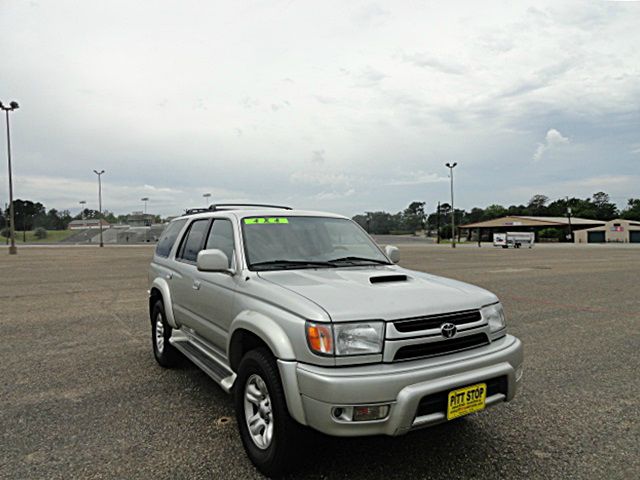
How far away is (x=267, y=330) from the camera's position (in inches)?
111

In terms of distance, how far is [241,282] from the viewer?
3.36 meters

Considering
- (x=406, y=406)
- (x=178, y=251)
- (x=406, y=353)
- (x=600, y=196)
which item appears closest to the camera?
(x=406, y=406)

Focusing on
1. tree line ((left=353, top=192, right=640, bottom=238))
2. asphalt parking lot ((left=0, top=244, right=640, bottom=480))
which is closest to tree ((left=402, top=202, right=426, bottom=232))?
tree line ((left=353, top=192, right=640, bottom=238))

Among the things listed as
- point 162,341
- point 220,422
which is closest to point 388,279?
point 220,422

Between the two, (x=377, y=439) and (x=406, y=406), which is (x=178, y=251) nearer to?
(x=377, y=439)

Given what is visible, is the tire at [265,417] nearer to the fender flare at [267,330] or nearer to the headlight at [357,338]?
the fender flare at [267,330]

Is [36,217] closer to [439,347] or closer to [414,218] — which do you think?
[414,218]

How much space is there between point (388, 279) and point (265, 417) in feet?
4.06

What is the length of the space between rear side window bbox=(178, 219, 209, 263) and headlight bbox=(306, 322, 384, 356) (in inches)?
86.4

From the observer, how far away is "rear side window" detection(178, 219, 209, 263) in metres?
4.48

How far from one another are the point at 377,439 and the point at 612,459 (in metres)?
1.55

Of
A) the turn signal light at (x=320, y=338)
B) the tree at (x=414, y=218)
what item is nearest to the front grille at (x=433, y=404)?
the turn signal light at (x=320, y=338)

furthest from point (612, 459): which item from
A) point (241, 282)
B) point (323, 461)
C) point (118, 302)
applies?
point (118, 302)

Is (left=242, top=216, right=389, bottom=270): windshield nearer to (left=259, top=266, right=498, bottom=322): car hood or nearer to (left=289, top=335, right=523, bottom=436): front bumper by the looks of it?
(left=259, top=266, right=498, bottom=322): car hood
